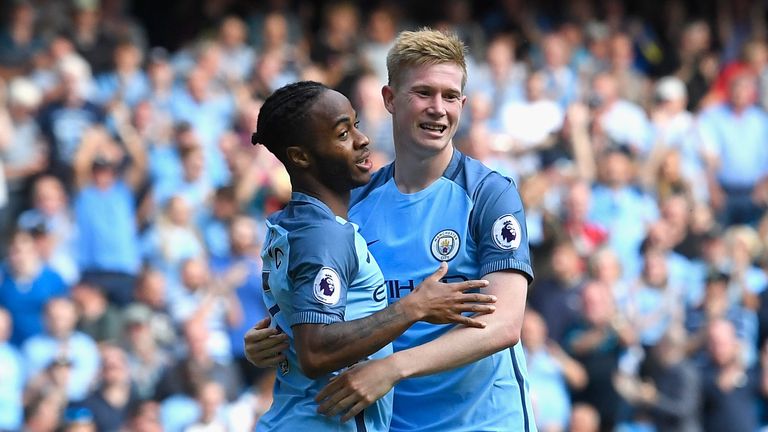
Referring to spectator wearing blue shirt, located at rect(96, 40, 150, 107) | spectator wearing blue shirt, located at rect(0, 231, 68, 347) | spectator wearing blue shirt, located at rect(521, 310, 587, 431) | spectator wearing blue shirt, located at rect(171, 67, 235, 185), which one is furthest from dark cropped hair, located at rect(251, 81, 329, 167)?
spectator wearing blue shirt, located at rect(96, 40, 150, 107)

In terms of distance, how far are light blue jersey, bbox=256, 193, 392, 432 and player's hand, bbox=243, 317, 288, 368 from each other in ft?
0.09

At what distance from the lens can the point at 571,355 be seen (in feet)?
38.5

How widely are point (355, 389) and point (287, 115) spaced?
0.94 meters

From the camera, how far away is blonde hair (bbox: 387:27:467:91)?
5.14 meters

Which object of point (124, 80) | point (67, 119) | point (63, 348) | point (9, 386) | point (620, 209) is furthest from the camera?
point (620, 209)

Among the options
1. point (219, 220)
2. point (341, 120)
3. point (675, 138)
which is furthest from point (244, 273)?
point (341, 120)

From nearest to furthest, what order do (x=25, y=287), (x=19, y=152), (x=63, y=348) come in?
(x=63, y=348)
(x=25, y=287)
(x=19, y=152)

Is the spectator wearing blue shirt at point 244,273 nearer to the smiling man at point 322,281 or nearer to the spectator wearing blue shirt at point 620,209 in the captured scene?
the spectator wearing blue shirt at point 620,209

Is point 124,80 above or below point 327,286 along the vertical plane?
above

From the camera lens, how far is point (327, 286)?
448 centimetres

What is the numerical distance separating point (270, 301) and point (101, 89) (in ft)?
26.9

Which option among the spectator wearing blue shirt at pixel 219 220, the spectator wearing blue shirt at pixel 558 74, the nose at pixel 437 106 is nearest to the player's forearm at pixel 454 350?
the nose at pixel 437 106

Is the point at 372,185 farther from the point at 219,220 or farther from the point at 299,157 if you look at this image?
the point at 219,220

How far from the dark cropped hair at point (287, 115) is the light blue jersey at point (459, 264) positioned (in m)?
0.59
